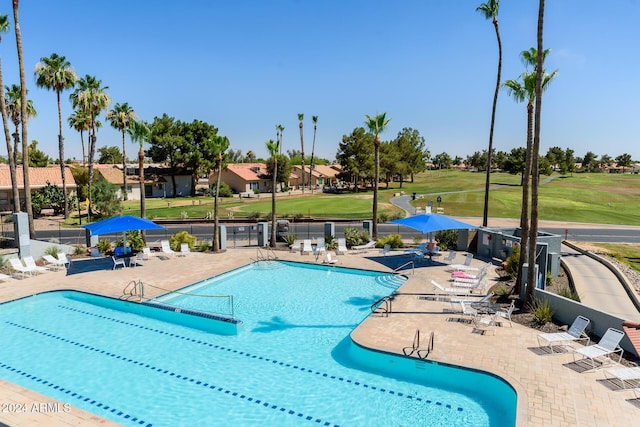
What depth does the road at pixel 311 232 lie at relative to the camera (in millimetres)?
33719

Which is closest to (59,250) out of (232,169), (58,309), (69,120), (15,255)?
(15,255)

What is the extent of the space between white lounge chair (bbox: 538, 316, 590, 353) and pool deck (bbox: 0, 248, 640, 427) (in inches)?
15.8

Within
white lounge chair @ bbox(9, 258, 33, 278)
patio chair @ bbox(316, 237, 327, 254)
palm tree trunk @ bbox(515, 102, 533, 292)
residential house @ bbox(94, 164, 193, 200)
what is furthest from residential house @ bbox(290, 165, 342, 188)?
palm tree trunk @ bbox(515, 102, 533, 292)

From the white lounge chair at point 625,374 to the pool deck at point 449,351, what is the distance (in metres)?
0.27

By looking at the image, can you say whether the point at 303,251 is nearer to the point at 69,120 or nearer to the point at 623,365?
the point at 623,365

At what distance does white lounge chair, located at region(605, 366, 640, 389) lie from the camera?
9.75 meters

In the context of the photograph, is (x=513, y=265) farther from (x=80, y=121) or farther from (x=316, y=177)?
(x=316, y=177)

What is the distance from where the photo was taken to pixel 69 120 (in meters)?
54.1

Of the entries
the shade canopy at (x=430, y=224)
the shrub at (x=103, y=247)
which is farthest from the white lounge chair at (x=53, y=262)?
the shade canopy at (x=430, y=224)

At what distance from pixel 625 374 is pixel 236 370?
9728mm

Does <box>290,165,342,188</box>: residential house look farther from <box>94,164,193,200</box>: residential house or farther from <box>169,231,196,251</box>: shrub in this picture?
<box>169,231,196,251</box>: shrub

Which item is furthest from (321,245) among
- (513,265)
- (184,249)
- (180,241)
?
(513,265)

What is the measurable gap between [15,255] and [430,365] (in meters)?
22.3

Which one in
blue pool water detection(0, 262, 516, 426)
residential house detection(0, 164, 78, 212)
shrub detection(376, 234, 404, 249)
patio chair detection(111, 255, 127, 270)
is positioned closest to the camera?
blue pool water detection(0, 262, 516, 426)
